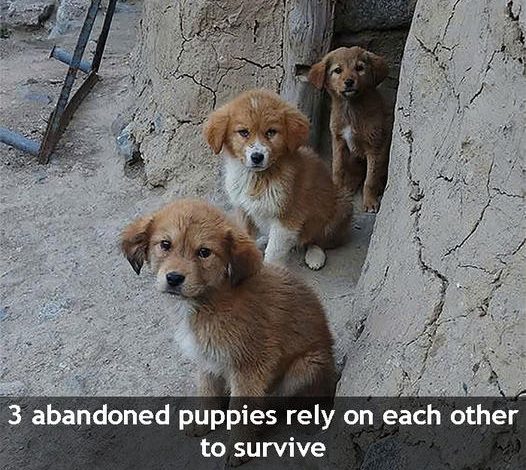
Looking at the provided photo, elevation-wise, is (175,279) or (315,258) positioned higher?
(175,279)

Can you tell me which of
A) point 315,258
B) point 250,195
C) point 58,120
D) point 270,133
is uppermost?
point 270,133

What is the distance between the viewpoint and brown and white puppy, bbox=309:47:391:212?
19.8 feet

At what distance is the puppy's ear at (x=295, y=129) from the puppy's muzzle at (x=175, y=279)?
70.7 inches

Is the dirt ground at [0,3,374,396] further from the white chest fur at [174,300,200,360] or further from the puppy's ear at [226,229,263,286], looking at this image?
the puppy's ear at [226,229,263,286]

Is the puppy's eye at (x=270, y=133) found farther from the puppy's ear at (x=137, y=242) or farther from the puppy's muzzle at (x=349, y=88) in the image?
the puppy's ear at (x=137, y=242)

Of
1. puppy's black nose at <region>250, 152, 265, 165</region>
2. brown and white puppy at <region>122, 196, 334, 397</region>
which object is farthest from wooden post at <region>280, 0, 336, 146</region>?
brown and white puppy at <region>122, 196, 334, 397</region>

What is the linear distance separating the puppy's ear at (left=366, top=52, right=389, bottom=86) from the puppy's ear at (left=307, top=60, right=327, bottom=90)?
33 cm

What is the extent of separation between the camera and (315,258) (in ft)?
19.0

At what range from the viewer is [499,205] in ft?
10.1

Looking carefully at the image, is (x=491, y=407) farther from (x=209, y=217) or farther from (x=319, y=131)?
(x=319, y=131)

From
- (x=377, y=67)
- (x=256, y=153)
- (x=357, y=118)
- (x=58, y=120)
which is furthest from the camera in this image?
(x=58, y=120)

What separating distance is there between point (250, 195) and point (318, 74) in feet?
3.64

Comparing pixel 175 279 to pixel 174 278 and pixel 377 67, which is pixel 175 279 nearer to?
pixel 174 278
